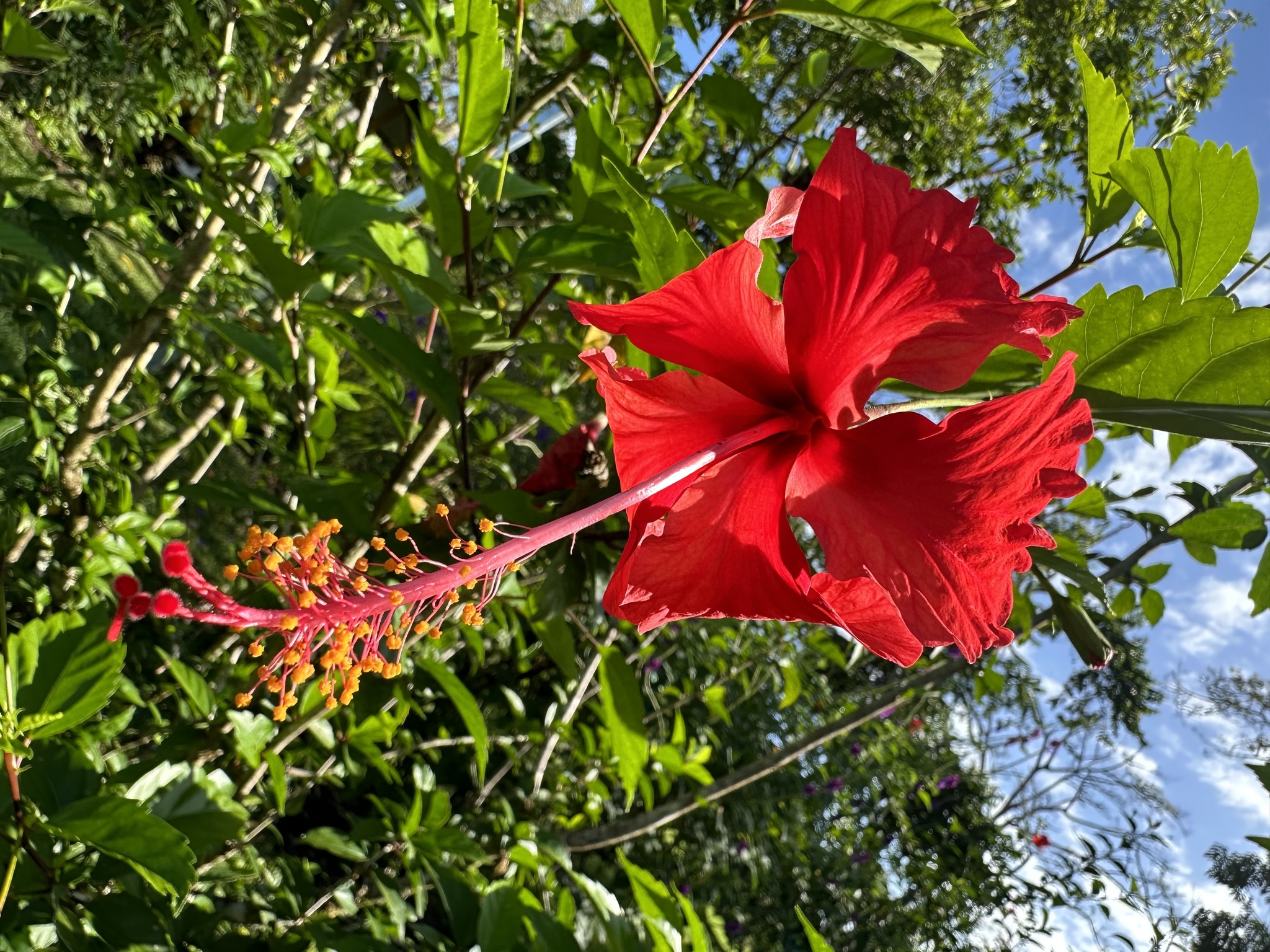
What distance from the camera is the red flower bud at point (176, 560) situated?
593 millimetres

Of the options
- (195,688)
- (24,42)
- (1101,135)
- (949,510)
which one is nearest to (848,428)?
(949,510)

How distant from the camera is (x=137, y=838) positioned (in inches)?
28.4

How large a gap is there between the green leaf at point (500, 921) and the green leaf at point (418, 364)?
584mm

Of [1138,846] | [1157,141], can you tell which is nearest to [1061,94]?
[1157,141]

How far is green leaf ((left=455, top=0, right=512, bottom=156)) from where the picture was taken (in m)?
0.81

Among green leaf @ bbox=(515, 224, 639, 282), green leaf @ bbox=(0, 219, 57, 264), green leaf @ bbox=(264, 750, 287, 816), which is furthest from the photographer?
green leaf @ bbox=(264, 750, 287, 816)

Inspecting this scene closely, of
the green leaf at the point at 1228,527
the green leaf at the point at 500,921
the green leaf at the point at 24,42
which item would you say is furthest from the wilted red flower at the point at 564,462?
the green leaf at the point at 24,42

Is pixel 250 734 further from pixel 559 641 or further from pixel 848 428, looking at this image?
pixel 848 428

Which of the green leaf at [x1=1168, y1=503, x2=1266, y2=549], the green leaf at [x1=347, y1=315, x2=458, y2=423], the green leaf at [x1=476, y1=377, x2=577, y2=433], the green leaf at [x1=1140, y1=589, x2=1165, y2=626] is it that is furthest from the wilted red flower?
the green leaf at [x1=1140, y1=589, x2=1165, y2=626]

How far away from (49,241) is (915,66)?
110 inches

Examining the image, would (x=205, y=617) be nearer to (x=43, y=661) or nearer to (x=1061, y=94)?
(x=43, y=661)

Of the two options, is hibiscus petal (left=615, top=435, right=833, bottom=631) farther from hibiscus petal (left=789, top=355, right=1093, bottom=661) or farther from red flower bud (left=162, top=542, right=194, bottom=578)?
red flower bud (left=162, top=542, right=194, bottom=578)

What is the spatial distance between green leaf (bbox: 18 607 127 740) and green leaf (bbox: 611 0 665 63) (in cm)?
77

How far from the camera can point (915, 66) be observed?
10.1ft
